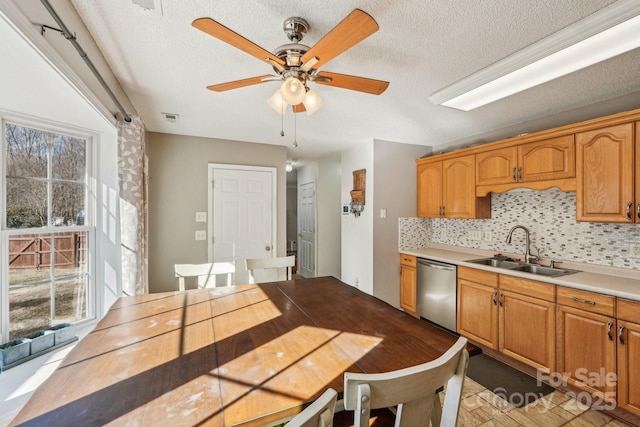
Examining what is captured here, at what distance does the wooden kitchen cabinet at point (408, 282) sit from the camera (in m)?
3.63

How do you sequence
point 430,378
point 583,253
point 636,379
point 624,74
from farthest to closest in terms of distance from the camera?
point 583,253, point 624,74, point 636,379, point 430,378

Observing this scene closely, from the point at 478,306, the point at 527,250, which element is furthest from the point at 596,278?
the point at 478,306

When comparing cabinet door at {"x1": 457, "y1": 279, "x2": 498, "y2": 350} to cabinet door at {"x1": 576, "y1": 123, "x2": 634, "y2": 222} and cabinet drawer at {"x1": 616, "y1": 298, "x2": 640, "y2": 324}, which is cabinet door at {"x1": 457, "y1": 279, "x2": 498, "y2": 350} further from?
cabinet door at {"x1": 576, "y1": 123, "x2": 634, "y2": 222}

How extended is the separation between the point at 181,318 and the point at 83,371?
49 cm

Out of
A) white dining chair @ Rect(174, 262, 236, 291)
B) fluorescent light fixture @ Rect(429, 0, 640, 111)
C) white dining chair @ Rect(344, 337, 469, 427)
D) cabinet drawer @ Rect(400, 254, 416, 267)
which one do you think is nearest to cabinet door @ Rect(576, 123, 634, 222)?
fluorescent light fixture @ Rect(429, 0, 640, 111)

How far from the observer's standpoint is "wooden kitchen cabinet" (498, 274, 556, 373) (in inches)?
88.3

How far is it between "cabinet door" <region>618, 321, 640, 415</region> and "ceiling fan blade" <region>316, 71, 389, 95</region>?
7.40 feet

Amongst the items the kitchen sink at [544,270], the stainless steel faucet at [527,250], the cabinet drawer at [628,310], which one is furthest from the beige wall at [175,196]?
the cabinet drawer at [628,310]

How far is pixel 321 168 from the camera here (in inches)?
203

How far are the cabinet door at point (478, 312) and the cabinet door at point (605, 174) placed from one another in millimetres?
1040

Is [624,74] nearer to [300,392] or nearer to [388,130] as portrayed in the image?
[388,130]

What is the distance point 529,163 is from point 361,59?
2.06m

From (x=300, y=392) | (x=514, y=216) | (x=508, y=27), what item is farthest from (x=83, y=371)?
(x=514, y=216)

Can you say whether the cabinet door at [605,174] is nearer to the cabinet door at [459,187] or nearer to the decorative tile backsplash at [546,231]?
the decorative tile backsplash at [546,231]
